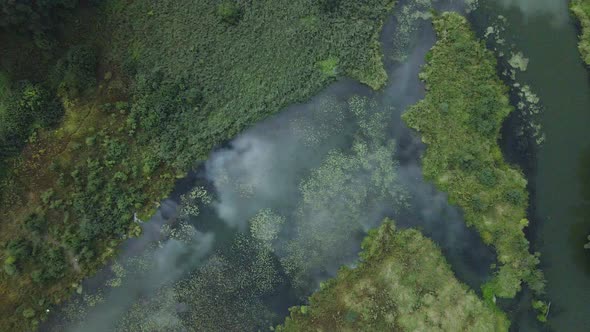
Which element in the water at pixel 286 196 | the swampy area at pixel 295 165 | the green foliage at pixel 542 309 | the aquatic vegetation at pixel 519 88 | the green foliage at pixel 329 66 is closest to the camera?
the green foliage at pixel 542 309

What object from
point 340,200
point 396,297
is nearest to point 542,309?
point 396,297

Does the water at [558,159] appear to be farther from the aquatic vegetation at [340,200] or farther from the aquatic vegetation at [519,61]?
the aquatic vegetation at [340,200]

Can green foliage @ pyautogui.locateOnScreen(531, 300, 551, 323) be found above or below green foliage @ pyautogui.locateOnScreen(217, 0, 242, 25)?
below

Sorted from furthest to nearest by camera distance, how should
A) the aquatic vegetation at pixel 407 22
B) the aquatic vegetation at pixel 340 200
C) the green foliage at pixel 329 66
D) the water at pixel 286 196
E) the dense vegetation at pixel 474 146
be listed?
the aquatic vegetation at pixel 407 22, the green foliage at pixel 329 66, the aquatic vegetation at pixel 340 200, the water at pixel 286 196, the dense vegetation at pixel 474 146

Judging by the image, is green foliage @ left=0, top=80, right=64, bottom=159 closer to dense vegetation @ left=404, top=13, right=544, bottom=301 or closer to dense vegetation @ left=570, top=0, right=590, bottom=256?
dense vegetation @ left=404, top=13, right=544, bottom=301

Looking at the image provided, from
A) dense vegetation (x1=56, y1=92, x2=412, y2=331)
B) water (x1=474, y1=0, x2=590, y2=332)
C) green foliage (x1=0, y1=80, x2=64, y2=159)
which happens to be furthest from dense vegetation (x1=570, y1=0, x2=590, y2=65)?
green foliage (x1=0, y1=80, x2=64, y2=159)

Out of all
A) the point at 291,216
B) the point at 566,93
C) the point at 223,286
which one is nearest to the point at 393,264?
the point at 291,216

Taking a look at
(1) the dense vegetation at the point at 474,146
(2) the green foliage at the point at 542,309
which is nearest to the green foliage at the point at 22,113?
(1) the dense vegetation at the point at 474,146
